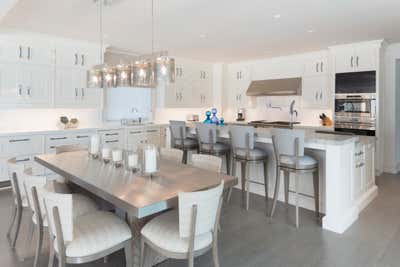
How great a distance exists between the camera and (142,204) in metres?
1.74

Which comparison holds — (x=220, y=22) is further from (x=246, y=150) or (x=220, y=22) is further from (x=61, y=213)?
(x=61, y=213)

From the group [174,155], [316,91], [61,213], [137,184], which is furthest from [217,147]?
[316,91]

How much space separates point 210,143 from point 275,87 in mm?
3378

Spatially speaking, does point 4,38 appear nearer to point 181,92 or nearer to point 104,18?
point 104,18

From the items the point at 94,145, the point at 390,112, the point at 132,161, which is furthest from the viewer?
the point at 390,112

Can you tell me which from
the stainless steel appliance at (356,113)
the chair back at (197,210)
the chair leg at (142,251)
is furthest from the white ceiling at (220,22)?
the chair leg at (142,251)

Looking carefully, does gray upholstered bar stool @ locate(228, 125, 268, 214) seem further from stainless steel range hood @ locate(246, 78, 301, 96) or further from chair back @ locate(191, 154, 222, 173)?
stainless steel range hood @ locate(246, 78, 301, 96)

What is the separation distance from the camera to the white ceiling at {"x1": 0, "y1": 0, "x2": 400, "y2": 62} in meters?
3.53

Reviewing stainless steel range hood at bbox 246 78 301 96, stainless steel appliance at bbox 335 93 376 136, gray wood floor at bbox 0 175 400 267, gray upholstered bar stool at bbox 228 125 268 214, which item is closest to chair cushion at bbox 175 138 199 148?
gray upholstered bar stool at bbox 228 125 268 214

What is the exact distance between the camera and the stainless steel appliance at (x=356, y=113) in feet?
17.7

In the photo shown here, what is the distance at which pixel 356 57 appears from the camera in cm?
559

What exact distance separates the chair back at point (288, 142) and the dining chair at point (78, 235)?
2.03 metres

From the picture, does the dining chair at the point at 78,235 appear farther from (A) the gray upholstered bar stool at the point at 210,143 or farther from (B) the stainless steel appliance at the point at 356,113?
(B) the stainless steel appliance at the point at 356,113

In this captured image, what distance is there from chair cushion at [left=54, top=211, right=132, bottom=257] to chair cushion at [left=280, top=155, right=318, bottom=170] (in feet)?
6.66
